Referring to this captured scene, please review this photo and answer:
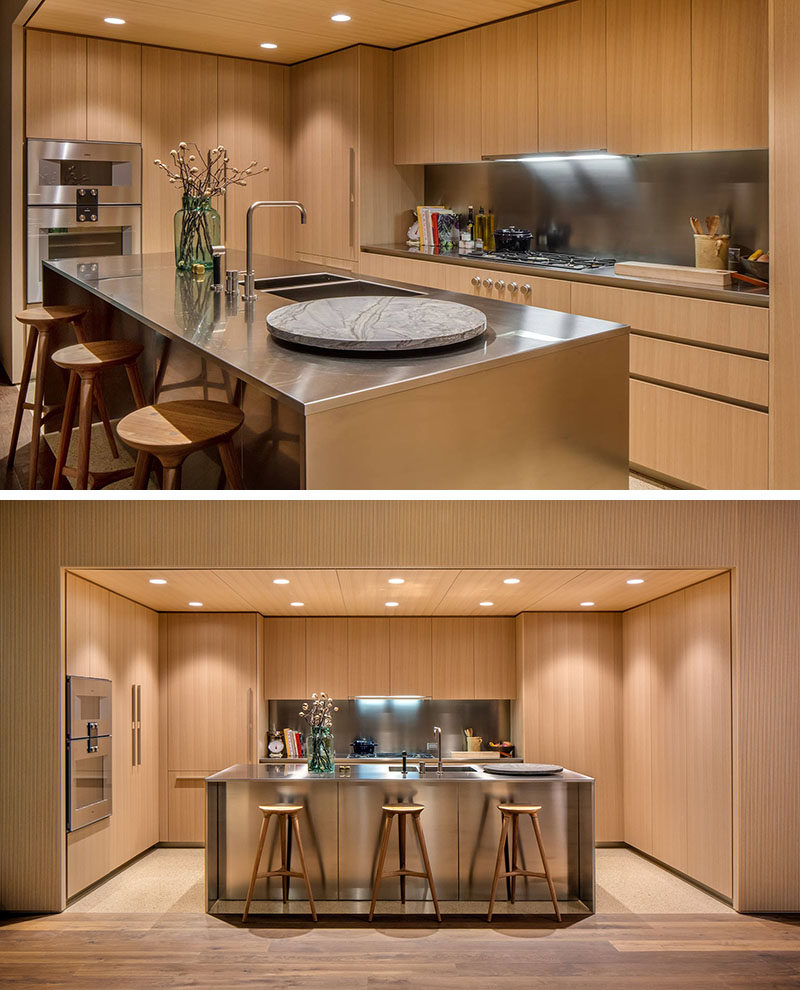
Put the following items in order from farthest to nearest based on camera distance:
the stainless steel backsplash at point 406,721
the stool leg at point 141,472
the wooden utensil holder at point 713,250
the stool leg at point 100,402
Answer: the stainless steel backsplash at point 406,721
the wooden utensil holder at point 713,250
the stool leg at point 100,402
the stool leg at point 141,472

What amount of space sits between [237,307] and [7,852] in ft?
10.4

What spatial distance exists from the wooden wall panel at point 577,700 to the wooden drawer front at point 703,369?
2805 millimetres

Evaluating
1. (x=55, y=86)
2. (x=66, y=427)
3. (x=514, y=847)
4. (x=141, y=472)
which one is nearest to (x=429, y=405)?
(x=141, y=472)

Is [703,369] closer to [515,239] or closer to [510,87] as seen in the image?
[515,239]

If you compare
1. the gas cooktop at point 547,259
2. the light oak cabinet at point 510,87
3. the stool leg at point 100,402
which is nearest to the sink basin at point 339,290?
the stool leg at point 100,402

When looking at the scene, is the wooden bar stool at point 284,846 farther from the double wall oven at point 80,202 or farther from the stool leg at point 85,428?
the double wall oven at point 80,202

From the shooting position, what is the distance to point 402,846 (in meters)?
5.48

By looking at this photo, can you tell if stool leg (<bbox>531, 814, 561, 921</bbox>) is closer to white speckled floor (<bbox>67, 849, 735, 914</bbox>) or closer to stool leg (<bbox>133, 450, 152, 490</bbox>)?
white speckled floor (<bbox>67, 849, 735, 914</bbox>)

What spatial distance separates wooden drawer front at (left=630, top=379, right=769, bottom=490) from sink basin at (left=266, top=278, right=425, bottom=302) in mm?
1587

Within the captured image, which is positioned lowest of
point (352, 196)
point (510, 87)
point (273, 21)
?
point (352, 196)

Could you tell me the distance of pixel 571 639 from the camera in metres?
7.14

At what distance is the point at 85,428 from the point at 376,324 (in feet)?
5.18

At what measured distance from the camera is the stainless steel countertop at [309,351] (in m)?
2.03

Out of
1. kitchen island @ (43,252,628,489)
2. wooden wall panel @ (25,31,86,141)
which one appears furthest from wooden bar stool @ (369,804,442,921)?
wooden wall panel @ (25,31,86,141)
